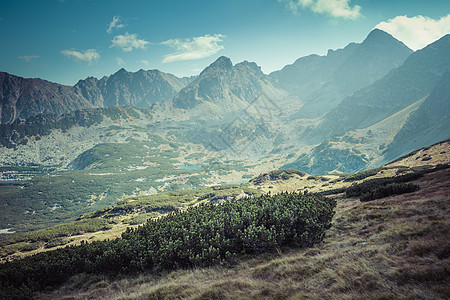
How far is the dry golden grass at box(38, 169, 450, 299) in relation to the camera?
A: 11.0 m

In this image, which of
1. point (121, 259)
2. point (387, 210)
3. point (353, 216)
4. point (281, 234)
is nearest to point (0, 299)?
point (121, 259)

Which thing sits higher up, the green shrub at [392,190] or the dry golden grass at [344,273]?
the dry golden grass at [344,273]

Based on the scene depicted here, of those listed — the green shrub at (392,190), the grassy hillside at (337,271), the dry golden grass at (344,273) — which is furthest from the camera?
the green shrub at (392,190)

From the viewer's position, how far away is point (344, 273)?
42.7 ft

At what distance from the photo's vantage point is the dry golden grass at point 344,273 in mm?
10977

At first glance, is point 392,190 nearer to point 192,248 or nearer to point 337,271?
point 337,271

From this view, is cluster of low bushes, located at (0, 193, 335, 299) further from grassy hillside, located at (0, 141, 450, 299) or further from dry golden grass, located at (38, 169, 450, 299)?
dry golden grass, located at (38, 169, 450, 299)

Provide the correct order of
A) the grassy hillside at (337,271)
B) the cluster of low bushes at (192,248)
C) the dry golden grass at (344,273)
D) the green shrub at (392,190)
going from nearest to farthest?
1. the dry golden grass at (344,273)
2. the grassy hillside at (337,271)
3. the cluster of low bushes at (192,248)
4. the green shrub at (392,190)

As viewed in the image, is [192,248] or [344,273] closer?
[344,273]

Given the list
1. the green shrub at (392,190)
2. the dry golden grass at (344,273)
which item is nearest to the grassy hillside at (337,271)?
the dry golden grass at (344,273)

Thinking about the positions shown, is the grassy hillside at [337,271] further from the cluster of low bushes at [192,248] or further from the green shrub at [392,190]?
the green shrub at [392,190]

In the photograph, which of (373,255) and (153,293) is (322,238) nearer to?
(373,255)

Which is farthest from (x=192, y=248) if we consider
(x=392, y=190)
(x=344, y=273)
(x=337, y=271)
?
(x=392, y=190)

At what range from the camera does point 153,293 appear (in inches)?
627
